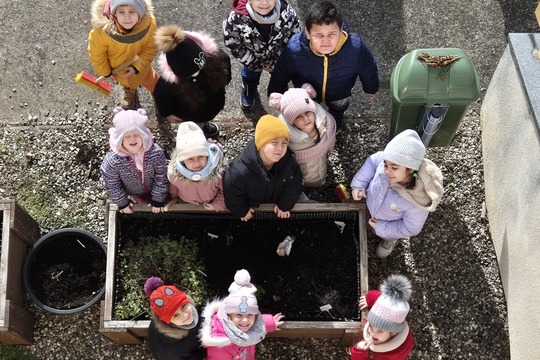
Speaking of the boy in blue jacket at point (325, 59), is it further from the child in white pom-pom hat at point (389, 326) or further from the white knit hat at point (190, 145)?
the child in white pom-pom hat at point (389, 326)

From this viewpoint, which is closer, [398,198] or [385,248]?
[398,198]

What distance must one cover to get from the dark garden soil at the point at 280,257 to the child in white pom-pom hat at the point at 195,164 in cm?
64

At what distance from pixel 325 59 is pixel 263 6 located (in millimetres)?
657

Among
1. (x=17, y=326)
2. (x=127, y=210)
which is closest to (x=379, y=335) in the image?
(x=127, y=210)

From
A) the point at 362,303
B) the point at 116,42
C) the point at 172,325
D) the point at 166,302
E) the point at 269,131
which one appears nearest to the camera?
the point at 166,302

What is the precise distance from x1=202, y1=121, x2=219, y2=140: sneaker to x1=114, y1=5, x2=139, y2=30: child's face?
1.24m

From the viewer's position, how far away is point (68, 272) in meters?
4.77

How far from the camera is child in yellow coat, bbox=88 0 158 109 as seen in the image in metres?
4.50

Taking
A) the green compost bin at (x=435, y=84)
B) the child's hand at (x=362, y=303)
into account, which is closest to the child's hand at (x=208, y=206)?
the child's hand at (x=362, y=303)

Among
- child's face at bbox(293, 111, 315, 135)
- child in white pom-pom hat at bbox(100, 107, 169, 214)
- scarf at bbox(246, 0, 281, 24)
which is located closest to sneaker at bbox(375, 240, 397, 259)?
child's face at bbox(293, 111, 315, 135)

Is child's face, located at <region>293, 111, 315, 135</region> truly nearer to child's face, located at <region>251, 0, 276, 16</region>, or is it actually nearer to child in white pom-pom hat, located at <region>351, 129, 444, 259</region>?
child in white pom-pom hat, located at <region>351, 129, 444, 259</region>

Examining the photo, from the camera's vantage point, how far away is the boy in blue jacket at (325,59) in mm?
4258

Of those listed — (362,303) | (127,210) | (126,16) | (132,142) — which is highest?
(126,16)

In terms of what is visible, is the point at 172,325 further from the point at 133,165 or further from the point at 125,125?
the point at 125,125
